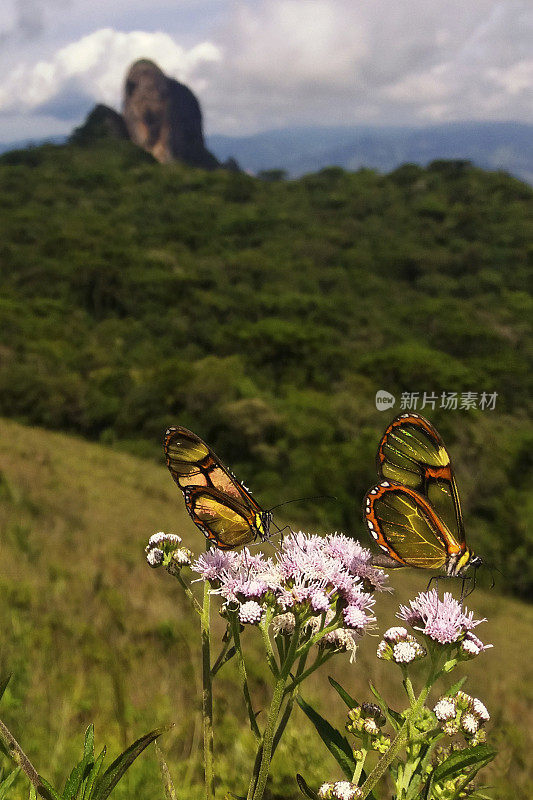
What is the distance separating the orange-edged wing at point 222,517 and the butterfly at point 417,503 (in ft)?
2.02

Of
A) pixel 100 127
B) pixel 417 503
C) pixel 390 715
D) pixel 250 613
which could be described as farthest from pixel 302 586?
pixel 100 127

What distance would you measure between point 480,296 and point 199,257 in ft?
121

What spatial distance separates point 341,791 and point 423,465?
144cm

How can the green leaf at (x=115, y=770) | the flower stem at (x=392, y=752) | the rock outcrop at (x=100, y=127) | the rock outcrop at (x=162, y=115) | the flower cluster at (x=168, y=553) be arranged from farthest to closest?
the rock outcrop at (x=162, y=115) < the rock outcrop at (x=100, y=127) < the flower cluster at (x=168, y=553) < the green leaf at (x=115, y=770) < the flower stem at (x=392, y=752)

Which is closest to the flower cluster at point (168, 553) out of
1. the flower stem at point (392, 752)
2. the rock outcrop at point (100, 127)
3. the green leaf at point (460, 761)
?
the flower stem at point (392, 752)

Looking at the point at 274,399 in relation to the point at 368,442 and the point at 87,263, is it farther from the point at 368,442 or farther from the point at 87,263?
the point at 87,263

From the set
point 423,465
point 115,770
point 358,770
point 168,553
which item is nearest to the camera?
point 115,770

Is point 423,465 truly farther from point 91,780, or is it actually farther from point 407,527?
point 91,780

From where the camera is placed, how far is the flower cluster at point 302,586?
1898mm

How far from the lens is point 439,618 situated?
2.01 m

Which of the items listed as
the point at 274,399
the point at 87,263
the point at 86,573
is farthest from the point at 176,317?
the point at 86,573

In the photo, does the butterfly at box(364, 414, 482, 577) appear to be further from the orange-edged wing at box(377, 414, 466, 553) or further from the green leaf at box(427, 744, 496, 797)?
the green leaf at box(427, 744, 496, 797)

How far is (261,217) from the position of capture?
92938 millimetres

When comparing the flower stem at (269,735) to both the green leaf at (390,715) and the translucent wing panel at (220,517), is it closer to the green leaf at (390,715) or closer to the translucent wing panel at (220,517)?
the green leaf at (390,715)
